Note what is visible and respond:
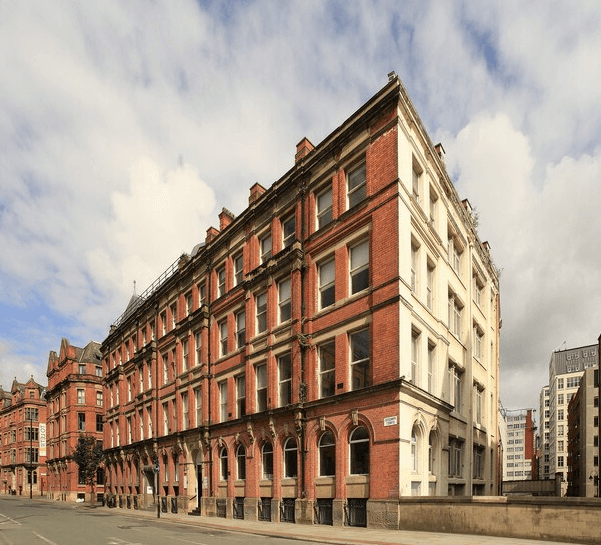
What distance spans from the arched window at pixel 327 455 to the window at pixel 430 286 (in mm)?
7062

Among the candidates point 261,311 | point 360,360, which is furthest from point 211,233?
point 360,360

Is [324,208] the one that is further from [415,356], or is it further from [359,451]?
[359,451]

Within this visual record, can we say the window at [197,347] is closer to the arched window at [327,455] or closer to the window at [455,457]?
the arched window at [327,455]

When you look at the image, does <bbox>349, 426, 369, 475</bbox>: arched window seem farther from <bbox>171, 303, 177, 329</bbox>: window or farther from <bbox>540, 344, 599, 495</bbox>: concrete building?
<bbox>540, 344, 599, 495</bbox>: concrete building

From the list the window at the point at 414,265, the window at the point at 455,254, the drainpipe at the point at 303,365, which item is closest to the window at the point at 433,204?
the window at the point at 414,265

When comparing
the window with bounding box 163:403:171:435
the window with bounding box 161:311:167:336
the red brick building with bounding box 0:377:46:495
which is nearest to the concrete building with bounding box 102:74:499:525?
the window with bounding box 163:403:171:435

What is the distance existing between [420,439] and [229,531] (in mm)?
8420

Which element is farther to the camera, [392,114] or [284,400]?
[284,400]

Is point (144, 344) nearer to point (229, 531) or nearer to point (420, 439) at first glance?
point (229, 531)

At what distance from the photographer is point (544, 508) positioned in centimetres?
1419

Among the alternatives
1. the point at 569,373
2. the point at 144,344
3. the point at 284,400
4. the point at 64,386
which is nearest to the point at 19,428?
the point at 64,386

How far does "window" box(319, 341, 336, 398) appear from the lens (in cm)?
2186

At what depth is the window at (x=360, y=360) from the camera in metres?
20.4

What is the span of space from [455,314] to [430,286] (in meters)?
5.14
